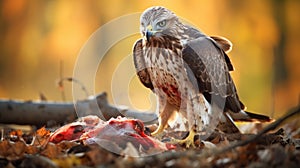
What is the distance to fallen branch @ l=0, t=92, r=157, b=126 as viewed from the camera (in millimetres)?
7453

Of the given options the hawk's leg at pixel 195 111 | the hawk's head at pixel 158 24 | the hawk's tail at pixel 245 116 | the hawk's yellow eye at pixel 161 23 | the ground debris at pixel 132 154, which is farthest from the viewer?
→ the hawk's tail at pixel 245 116

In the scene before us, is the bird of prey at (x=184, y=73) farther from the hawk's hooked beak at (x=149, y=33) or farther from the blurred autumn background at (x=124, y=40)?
the blurred autumn background at (x=124, y=40)

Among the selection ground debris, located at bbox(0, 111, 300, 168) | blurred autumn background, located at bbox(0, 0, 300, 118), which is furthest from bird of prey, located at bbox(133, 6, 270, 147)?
blurred autumn background, located at bbox(0, 0, 300, 118)

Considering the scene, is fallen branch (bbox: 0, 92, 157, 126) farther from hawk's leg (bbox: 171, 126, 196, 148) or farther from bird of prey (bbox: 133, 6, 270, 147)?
hawk's leg (bbox: 171, 126, 196, 148)

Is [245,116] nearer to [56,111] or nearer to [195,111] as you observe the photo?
[195,111]

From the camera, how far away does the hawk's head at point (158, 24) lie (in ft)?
21.6

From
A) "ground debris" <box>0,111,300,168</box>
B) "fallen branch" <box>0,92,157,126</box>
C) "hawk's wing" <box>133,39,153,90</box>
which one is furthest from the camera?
"fallen branch" <box>0,92,157,126</box>

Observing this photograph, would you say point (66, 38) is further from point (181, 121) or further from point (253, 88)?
point (181, 121)

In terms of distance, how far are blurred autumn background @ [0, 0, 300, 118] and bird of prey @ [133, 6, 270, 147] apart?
6.63 m

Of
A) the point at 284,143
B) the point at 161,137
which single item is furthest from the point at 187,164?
the point at 161,137

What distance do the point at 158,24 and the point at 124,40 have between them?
821 centimetres

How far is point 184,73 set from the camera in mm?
6410

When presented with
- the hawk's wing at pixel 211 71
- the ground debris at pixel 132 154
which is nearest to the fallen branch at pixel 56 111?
the hawk's wing at pixel 211 71

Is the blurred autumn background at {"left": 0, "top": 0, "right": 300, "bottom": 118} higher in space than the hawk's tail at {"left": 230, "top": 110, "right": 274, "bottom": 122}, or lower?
lower
